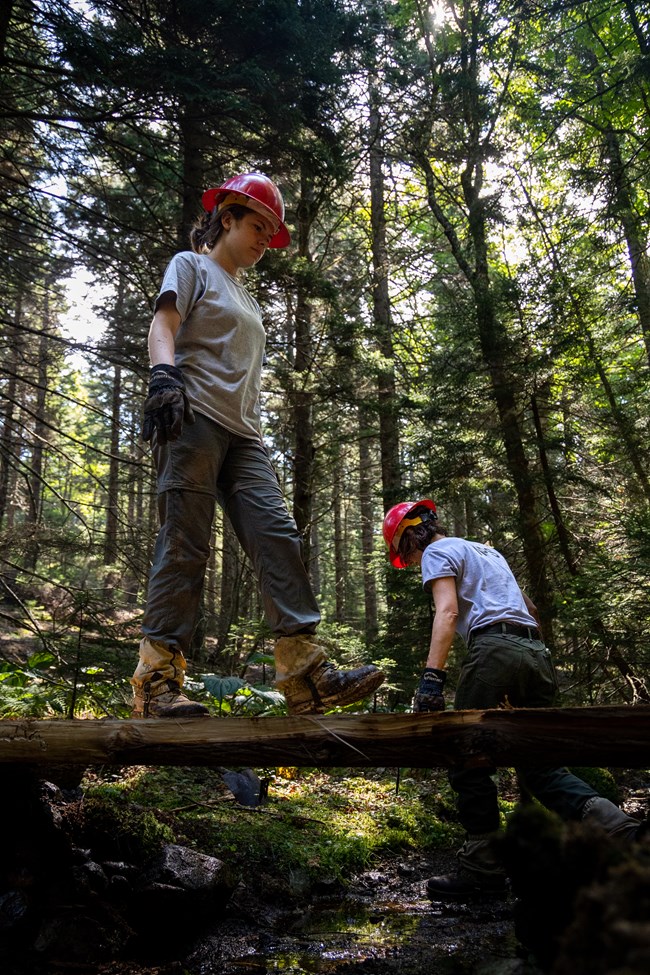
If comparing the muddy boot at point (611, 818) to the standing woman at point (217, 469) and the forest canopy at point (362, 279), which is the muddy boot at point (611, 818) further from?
the forest canopy at point (362, 279)

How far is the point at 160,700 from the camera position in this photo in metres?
3.35

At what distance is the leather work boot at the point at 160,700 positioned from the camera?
10.7 feet

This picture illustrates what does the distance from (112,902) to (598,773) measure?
4773 mm

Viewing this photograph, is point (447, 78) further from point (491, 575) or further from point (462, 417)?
point (491, 575)

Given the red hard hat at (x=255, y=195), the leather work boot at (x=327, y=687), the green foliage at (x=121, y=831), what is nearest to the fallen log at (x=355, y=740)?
the leather work boot at (x=327, y=687)

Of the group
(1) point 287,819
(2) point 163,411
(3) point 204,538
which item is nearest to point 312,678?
(3) point 204,538

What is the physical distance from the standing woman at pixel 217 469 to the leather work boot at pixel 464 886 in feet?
5.22

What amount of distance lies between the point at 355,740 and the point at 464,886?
1.89 metres

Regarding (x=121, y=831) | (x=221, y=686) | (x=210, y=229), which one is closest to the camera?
(x=121, y=831)

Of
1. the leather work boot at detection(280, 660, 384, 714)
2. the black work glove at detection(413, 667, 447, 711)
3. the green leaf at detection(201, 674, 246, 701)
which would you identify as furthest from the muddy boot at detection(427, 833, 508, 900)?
the green leaf at detection(201, 674, 246, 701)

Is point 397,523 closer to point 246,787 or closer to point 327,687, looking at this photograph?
point 327,687

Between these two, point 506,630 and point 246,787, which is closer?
point 506,630

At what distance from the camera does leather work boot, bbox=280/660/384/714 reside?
331 centimetres

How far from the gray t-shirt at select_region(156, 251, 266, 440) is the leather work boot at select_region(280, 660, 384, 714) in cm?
144
